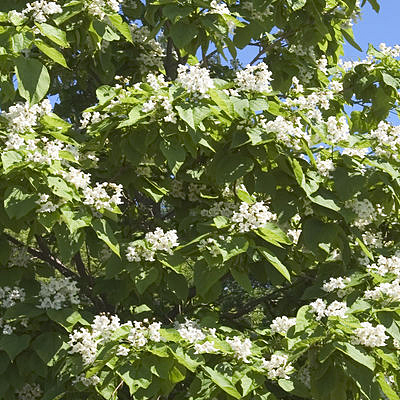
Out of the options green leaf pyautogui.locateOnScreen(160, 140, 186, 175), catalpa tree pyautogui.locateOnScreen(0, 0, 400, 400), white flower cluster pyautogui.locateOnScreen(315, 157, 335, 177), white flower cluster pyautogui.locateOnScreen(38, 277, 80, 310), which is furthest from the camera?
white flower cluster pyautogui.locateOnScreen(315, 157, 335, 177)

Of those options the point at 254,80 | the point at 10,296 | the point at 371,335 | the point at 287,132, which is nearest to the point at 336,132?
the point at 287,132

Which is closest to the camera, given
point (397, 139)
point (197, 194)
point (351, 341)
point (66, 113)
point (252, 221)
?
point (351, 341)

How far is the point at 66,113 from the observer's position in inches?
226

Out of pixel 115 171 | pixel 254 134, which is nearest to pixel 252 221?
pixel 254 134

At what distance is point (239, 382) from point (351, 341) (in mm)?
587

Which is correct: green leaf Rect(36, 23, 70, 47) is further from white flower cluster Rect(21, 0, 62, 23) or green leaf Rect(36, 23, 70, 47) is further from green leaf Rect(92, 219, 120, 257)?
green leaf Rect(92, 219, 120, 257)

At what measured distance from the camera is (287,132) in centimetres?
381

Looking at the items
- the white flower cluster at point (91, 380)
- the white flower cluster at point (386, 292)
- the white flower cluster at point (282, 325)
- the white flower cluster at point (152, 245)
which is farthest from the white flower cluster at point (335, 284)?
the white flower cluster at point (91, 380)

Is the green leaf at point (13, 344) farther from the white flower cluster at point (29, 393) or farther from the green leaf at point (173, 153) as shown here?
the green leaf at point (173, 153)

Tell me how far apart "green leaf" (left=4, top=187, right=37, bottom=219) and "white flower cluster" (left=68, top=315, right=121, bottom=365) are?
620 millimetres

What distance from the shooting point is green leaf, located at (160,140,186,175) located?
3.65 m

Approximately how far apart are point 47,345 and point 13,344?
0.17m

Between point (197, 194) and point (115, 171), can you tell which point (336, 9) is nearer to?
point (197, 194)

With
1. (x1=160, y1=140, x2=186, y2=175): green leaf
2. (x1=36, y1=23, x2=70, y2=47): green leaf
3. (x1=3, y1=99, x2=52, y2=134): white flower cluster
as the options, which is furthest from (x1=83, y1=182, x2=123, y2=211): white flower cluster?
(x1=36, y1=23, x2=70, y2=47): green leaf
